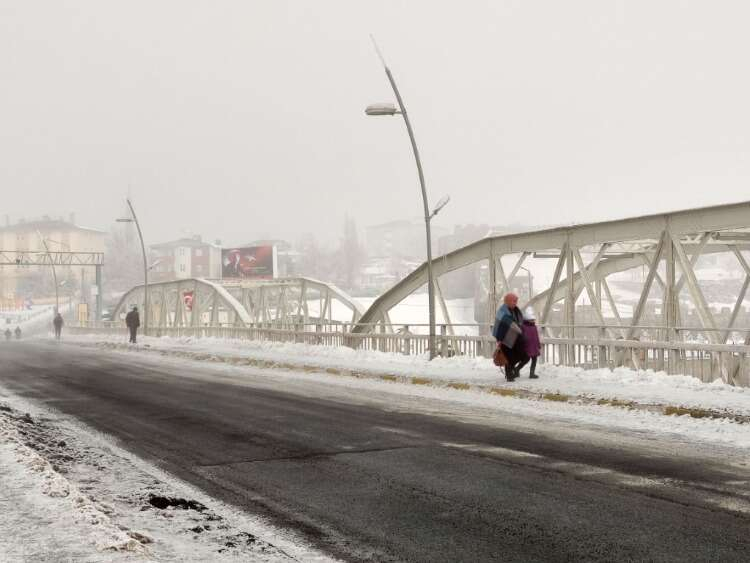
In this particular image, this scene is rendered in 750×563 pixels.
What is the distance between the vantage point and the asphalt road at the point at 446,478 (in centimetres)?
545

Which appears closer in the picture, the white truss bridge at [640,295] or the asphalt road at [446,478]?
the asphalt road at [446,478]

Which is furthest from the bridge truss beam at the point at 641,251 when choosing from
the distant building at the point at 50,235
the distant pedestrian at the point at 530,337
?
the distant building at the point at 50,235

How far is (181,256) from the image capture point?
19400 centimetres

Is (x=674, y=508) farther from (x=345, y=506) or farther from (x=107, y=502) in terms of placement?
(x=107, y=502)

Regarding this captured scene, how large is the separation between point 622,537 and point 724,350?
31.9 ft

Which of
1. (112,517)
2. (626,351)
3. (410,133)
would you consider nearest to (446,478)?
(112,517)

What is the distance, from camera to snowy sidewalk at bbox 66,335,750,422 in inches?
486

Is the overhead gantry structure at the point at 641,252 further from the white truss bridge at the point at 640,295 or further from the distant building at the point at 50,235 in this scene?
the distant building at the point at 50,235

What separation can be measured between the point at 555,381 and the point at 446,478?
28.8 feet

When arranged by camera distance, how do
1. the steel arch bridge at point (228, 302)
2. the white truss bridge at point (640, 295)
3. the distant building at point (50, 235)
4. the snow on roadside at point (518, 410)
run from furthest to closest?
1. the distant building at point (50, 235)
2. the steel arch bridge at point (228, 302)
3. the white truss bridge at point (640, 295)
4. the snow on roadside at point (518, 410)

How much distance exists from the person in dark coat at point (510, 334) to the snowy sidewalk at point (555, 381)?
366 mm

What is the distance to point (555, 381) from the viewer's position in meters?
15.8

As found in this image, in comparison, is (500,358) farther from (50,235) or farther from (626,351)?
(50,235)

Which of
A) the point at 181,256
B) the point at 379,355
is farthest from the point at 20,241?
the point at 379,355
